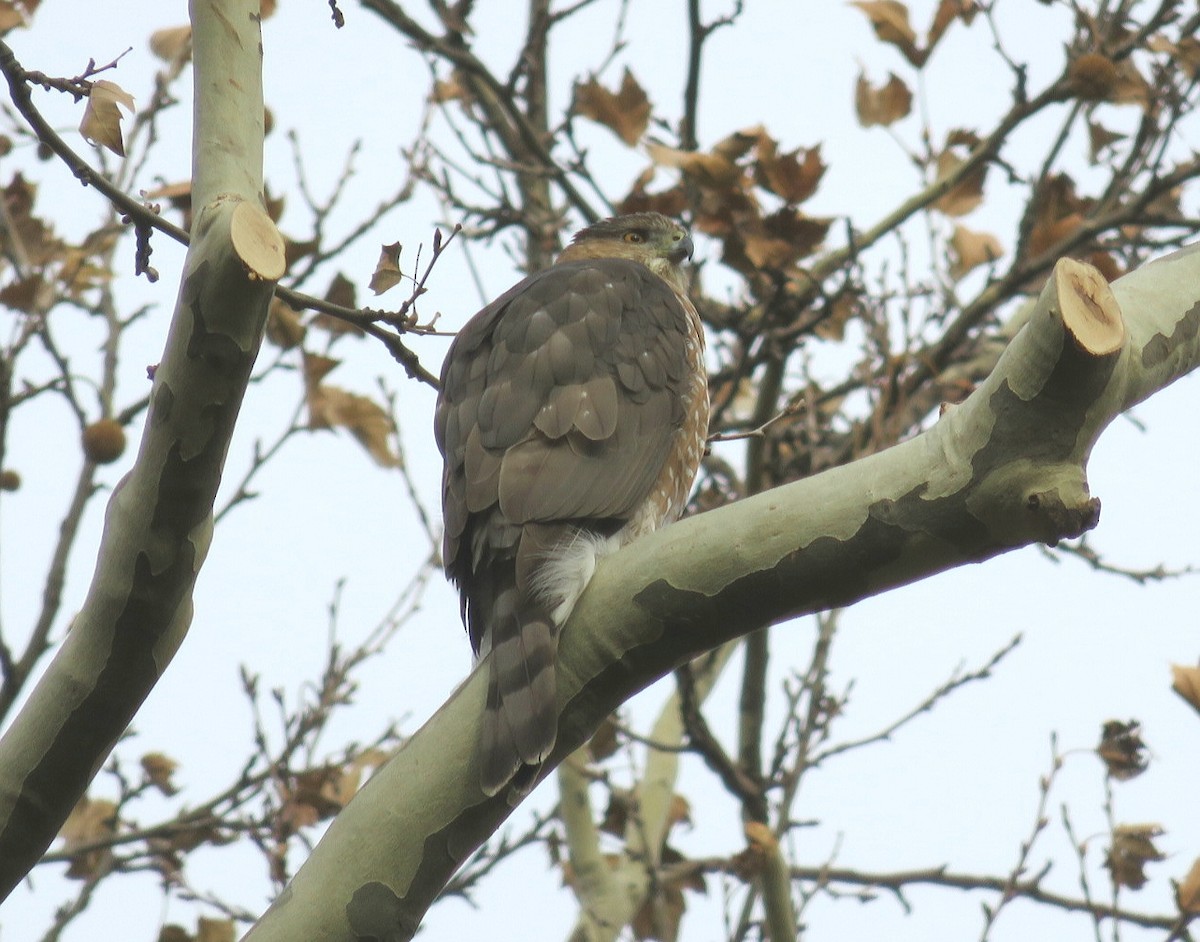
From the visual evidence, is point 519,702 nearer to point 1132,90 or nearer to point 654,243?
point 654,243

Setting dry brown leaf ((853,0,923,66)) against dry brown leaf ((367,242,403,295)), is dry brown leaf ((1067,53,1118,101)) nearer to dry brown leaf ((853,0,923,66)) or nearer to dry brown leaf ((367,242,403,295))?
dry brown leaf ((853,0,923,66))

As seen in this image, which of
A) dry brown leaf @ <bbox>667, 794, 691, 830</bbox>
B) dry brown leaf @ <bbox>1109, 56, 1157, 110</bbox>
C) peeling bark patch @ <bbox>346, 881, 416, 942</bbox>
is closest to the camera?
peeling bark patch @ <bbox>346, 881, 416, 942</bbox>

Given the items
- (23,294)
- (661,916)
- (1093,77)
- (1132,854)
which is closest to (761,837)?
(661,916)

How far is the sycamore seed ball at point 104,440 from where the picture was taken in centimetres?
417

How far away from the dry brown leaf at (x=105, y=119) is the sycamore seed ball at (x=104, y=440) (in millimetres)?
1985

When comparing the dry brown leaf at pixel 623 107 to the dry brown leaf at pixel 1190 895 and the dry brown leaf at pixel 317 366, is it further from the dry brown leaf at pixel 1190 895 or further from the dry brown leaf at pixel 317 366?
the dry brown leaf at pixel 1190 895

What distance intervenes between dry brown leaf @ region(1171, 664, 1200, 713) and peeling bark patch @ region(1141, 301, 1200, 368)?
115 centimetres

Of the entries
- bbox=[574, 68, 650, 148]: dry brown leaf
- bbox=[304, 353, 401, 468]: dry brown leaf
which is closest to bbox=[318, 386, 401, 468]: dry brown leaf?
bbox=[304, 353, 401, 468]: dry brown leaf

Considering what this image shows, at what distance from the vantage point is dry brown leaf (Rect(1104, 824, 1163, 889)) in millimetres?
3842

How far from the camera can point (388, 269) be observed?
271cm

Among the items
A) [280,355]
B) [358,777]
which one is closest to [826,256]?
[280,355]

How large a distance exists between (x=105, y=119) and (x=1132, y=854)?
10.3 feet

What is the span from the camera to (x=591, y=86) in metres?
4.87

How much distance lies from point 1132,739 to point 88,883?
3.20 metres
